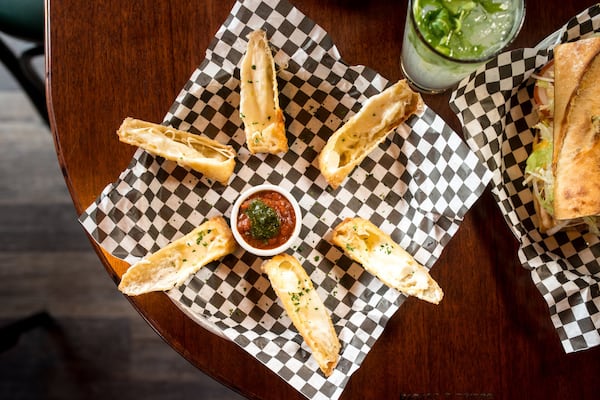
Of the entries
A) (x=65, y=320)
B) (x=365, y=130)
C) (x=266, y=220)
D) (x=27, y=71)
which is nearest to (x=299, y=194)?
(x=266, y=220)

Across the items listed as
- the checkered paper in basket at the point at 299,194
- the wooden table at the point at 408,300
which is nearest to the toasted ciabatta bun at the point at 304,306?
Result: the checkered paper in basket at the point at 299,194

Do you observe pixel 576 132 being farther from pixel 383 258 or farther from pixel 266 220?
pixel 266 220

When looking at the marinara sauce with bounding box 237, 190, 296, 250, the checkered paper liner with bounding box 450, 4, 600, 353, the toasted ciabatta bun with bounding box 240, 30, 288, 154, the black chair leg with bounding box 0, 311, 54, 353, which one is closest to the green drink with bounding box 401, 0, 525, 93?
the checkered paper liner with bounding box 450, 4, 600, 353

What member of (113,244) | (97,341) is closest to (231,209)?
(113,244)

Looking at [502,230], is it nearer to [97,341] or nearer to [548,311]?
[548,311]

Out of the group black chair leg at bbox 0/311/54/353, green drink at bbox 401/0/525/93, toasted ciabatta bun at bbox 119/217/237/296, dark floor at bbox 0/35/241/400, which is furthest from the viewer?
dark floor at bbox 0/35/241/400

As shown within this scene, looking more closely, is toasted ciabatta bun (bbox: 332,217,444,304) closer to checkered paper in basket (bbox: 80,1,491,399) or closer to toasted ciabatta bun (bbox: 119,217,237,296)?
checkered paper in basket (bbox: 80,1,491,399)
